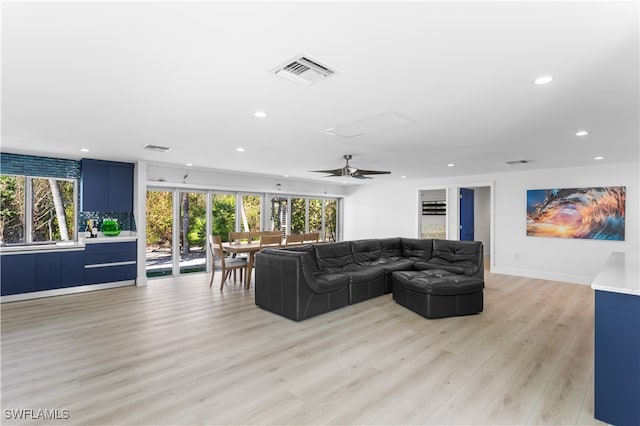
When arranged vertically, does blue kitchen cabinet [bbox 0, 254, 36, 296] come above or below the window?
below

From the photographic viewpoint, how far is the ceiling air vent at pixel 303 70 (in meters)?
2.08

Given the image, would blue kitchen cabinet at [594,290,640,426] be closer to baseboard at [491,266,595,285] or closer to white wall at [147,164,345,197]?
baseboard at [491,266,595,285]

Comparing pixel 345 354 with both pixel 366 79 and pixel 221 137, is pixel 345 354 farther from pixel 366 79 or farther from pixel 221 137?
pixel 221 137

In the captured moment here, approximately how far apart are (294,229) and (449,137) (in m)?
6.08

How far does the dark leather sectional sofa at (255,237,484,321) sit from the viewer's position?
4191 mm

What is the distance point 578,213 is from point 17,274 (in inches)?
386

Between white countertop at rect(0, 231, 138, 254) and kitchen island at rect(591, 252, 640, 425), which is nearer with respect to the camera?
kitchen island at rect(591, 252, 640, 425)

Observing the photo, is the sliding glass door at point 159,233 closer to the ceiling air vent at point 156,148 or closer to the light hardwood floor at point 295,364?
the ceiling air vent at point 156,148

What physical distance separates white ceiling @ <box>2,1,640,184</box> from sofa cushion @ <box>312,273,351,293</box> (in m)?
1.87

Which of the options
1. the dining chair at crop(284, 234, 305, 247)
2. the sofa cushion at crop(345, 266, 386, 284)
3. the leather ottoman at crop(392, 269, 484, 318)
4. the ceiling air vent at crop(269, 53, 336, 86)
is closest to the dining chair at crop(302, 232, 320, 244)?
the dining chair at crop(284, 234, 305, 247)

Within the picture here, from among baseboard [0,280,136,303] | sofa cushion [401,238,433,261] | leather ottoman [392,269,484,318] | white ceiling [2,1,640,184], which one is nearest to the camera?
white ceiling [2,1,640,184]

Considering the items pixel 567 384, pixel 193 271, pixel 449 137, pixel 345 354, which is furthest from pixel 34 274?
pixel 567 384

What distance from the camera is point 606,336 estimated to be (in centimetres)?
216

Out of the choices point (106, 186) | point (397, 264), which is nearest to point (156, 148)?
point (106, 186)
